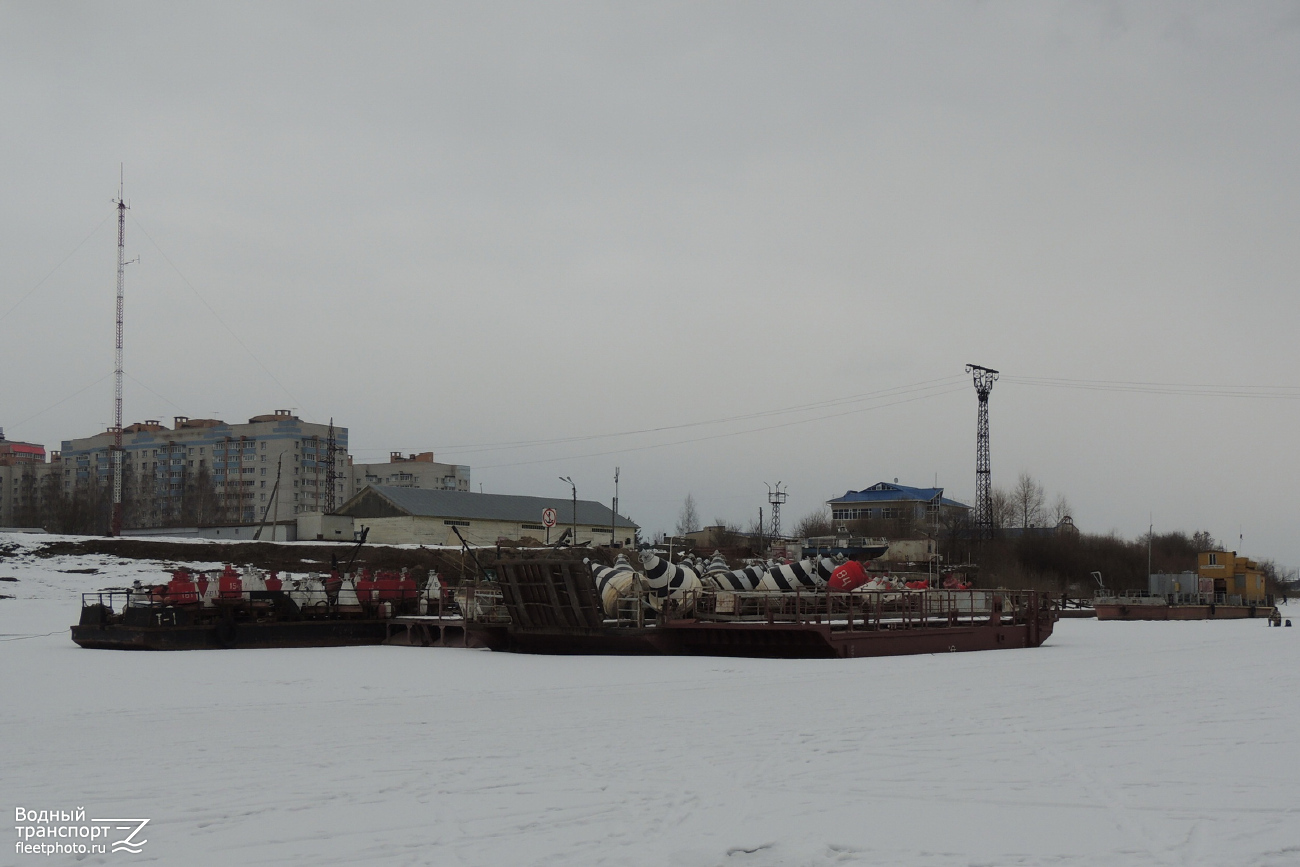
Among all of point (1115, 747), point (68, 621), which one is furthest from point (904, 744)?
point (68, 621)

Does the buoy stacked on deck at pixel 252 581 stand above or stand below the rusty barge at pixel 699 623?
above

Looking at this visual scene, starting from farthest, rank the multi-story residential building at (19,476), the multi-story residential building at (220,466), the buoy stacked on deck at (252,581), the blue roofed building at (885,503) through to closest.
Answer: the multi-story residential building at (19,476) < the multi-story residential building at (220,466) < the blue roofed building at (885,503) < the buoy stacked on deck at (252,581)

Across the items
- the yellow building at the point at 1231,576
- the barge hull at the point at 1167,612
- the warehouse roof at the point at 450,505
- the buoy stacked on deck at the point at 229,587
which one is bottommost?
the barge hull at the point at 1167,612

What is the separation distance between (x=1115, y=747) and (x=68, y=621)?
33765 millimetres

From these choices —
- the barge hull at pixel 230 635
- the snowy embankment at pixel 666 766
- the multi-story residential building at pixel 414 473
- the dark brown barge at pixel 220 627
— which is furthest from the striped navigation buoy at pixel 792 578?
the multi-story residential building at pixel 414 473

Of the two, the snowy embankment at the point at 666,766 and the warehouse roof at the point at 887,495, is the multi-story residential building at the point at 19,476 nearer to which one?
the warehouse roof at the point at 887,495

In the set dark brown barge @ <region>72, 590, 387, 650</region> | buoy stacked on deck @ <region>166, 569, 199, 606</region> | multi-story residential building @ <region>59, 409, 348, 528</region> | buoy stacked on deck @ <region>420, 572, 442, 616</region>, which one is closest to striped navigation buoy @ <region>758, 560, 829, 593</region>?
buoy stacked on deck @ <region>420, 572, 442, 616</region>

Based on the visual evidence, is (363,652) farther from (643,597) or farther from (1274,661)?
(1274,661)

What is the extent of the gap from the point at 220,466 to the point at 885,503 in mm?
81883

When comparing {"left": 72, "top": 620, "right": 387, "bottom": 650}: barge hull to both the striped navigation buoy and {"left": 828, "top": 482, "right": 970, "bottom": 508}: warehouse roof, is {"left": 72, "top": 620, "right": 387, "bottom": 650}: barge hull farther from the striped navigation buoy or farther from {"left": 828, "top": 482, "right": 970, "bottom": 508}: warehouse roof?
{"left": 828, "top": 482, "right": 970, "bottom": 508}: warehouse roof

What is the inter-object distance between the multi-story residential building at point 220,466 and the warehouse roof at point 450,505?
51811 mm

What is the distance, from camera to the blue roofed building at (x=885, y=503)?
118 metres

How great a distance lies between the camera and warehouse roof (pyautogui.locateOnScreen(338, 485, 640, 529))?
260 feet

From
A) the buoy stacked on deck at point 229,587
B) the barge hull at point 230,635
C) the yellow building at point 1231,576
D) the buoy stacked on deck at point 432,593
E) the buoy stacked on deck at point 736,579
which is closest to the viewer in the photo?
the barge hull at point 230,635
